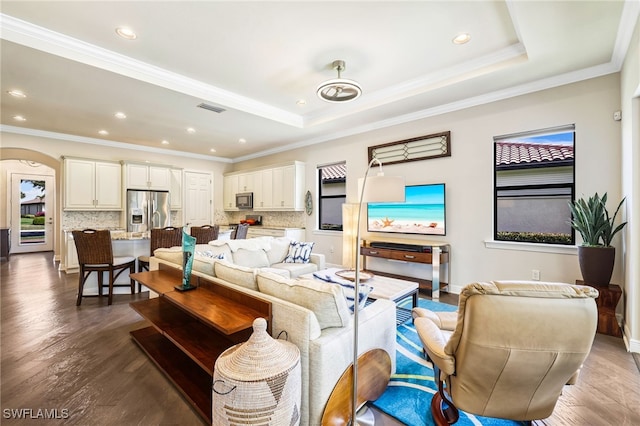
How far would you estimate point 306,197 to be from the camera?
21.0ft

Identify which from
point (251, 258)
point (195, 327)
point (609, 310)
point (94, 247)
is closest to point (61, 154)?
point (94, 247)

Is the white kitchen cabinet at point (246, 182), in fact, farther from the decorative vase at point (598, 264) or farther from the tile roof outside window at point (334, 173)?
the decorative vase at point (598, 264)

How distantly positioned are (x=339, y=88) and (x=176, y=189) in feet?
18.3

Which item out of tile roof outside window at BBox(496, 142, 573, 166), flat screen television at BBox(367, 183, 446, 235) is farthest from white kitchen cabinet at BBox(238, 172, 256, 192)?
tile roof outside window at BBox(496, 142, 573, 166)

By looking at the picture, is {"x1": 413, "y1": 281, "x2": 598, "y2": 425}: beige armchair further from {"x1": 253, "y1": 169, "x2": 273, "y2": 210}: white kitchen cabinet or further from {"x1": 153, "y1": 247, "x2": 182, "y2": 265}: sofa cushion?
{"x1": 253, "y1": 169, "x2": 273, "y2": 210}: white kitchen cabinet

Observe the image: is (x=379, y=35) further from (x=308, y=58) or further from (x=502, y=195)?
(x=502, y=195)

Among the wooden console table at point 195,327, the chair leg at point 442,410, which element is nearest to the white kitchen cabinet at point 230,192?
the wooden console table at point 195,327

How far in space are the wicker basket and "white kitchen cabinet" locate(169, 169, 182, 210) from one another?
259 inches

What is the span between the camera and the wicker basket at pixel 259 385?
124 centimetres

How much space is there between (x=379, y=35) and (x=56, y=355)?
4167 millimetres

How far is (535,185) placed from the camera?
12.2 feet

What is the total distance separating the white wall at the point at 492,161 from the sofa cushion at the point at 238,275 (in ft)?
10.9

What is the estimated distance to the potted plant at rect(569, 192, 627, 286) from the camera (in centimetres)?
278

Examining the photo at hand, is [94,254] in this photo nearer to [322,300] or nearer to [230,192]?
[322,300]
